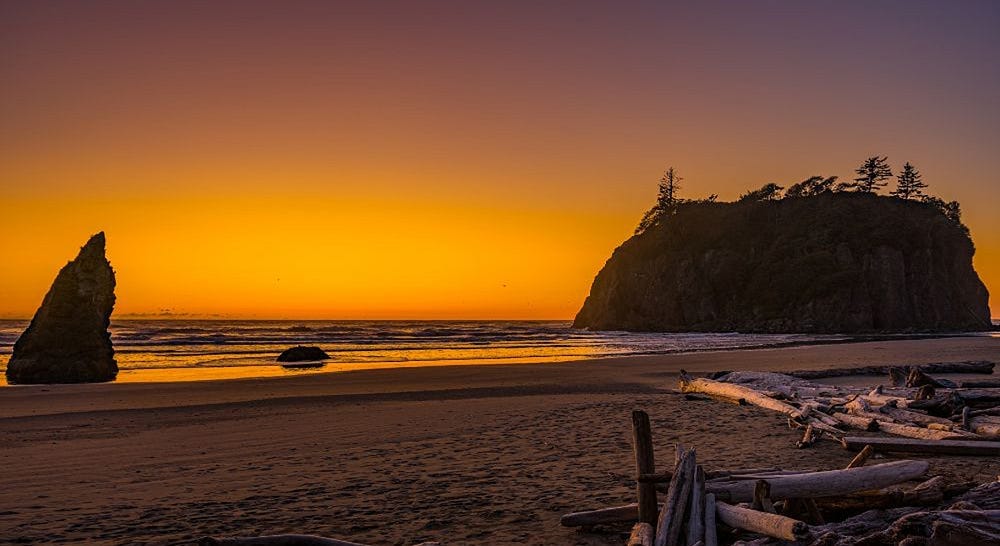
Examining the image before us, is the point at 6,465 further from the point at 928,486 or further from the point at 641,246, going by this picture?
the point at 641,246

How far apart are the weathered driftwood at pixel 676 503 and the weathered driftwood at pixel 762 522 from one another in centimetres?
36

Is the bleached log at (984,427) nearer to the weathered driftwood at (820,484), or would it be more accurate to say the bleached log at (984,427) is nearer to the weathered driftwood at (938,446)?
the weathered driftwood at (938,446)

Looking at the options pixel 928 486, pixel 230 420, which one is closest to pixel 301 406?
A: pixel 230 420

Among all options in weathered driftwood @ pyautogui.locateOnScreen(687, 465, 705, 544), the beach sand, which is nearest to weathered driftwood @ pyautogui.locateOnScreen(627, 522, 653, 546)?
weathered driftwood @ pyautogui.locateOnScreen(687, 465, 705, 544)

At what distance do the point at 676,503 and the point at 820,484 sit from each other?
57.5 inches

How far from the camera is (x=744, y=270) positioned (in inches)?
3718

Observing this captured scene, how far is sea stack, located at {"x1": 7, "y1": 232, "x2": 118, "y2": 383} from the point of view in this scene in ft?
74.9

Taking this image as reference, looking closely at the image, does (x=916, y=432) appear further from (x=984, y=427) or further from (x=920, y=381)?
(x=920, y=381)

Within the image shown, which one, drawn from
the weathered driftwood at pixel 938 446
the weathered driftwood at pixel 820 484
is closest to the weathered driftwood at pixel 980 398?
the weathered driftwood at pixel 938 446

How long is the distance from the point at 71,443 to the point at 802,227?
99.8m

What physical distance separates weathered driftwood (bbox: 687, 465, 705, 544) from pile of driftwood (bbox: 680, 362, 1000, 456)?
16.2 ft

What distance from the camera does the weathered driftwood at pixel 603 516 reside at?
6539 millimetres

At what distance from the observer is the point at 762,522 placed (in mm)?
5512

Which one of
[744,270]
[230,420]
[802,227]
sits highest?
[802,227]
